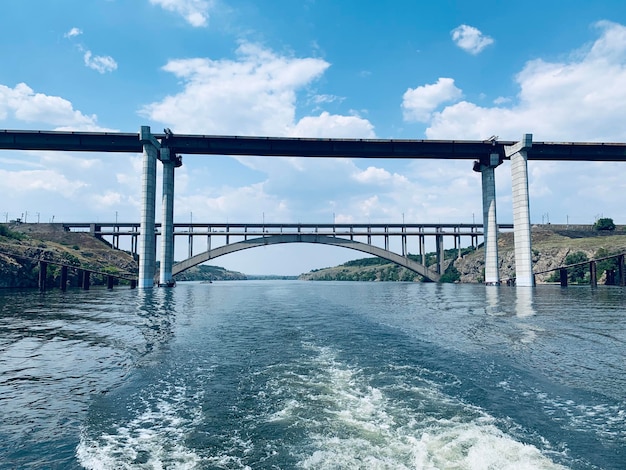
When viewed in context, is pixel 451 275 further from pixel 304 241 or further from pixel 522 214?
pixel 522 214

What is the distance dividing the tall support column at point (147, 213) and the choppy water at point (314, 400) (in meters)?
51.1

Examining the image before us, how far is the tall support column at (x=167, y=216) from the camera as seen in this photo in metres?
77.4

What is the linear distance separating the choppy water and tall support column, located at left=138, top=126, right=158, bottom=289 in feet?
168

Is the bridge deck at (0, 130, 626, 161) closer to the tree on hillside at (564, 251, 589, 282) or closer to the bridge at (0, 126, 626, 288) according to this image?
the bridge at (0, 126, 626, 288)

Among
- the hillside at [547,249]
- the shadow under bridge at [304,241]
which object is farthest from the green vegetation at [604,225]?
the shadow under bridge at [304,241]

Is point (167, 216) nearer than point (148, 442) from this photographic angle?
No

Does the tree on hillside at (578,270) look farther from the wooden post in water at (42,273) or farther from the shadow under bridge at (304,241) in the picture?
the wooden post in water at (42,273)

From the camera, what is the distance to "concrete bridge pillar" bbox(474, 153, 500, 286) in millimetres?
78312

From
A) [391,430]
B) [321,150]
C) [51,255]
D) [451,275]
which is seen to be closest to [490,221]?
[321,150]

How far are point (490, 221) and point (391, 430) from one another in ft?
259

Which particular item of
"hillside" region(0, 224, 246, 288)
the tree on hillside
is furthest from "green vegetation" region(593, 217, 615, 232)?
"hillside" region(0, 224, 246, 288)

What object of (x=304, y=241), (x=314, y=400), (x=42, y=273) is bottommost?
(x=314, y=400)

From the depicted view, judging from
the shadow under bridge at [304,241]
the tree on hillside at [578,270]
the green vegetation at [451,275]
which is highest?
the shadow under bridge at [304,241]

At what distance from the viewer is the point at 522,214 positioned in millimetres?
71000
